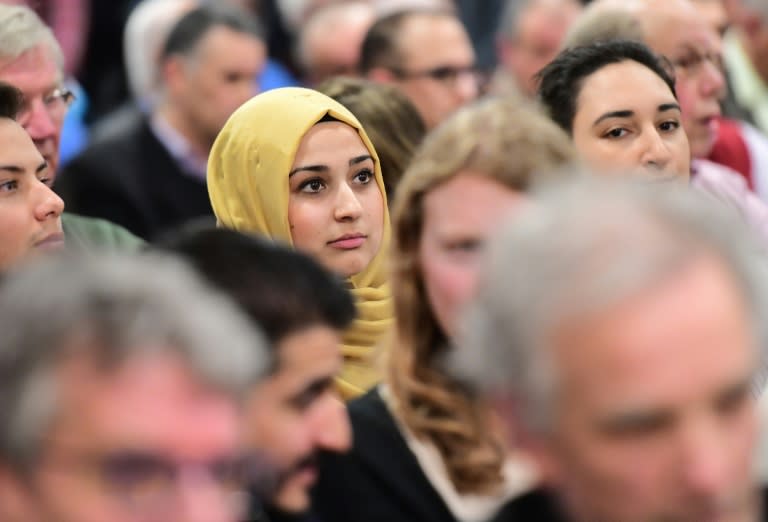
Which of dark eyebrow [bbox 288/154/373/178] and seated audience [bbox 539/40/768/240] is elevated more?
seated audience [bbox 539/40/768/240]

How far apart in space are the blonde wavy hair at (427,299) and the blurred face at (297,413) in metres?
0.33

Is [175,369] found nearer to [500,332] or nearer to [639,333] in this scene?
[500,332]

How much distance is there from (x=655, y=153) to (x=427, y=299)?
4.28 feet

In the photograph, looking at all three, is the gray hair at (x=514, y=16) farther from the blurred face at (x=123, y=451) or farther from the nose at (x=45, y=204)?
the blurred face at (x=123, y=451)

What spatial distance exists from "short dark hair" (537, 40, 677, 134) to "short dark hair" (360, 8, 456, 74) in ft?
7.72

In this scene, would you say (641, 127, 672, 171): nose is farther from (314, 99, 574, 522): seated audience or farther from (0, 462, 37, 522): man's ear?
(0, 462, 37, 522): man's ear

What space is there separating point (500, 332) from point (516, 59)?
6095mm

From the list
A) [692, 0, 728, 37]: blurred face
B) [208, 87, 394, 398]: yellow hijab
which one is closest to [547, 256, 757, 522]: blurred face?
[208, 87, 394, 398]: yellow hijab

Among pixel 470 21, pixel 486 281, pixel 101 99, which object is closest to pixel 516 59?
pixel 470 21

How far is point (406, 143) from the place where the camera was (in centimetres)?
457

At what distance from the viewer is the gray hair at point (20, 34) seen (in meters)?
4.92

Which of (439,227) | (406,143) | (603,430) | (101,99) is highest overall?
(603,430)

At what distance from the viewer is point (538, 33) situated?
307 inches

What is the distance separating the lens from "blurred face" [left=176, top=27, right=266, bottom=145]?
21.7ft
